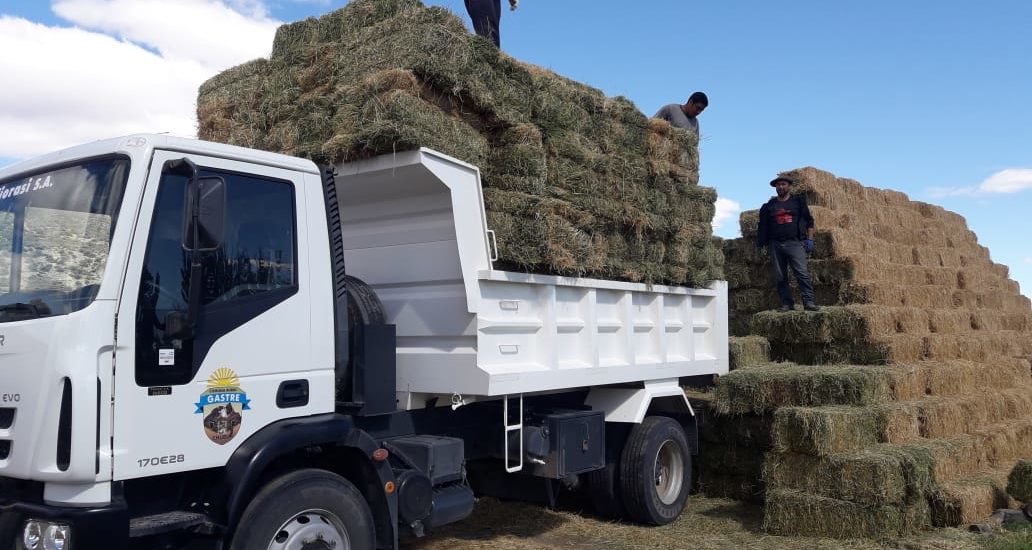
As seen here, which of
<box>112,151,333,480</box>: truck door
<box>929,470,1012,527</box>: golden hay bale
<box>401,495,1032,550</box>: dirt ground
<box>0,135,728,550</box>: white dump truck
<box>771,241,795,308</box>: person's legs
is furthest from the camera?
<box>771,241,795,308</box>: person's legs

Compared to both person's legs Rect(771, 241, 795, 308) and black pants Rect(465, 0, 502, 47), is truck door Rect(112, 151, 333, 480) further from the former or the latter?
person's legs Rect(771, 241, 795, 308)

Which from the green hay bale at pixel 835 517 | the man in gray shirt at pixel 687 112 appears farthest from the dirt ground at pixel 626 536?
the man in gray shirt at pixel 687 112

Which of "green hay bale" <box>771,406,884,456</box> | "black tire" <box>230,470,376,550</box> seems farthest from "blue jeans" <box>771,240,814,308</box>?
"black tire" <box>230,470,376,550</box>

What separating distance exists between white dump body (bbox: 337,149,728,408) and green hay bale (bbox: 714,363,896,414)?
2634 mm

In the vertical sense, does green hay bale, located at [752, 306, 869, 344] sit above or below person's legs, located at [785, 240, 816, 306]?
below

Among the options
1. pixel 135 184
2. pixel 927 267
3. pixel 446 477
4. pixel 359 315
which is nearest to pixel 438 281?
pixel 359 315

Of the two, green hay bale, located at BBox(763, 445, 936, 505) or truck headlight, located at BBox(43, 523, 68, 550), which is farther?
green hay bale, located at BBox(763, 445, 936, 505)

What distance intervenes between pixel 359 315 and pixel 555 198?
6.74ft

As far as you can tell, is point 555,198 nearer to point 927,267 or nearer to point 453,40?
point 453,40

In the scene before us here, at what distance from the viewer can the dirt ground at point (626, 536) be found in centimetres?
746

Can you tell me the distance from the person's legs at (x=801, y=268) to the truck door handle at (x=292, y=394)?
26.1ft

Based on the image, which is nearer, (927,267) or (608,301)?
(608,301)

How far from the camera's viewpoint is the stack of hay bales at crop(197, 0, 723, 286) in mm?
5969

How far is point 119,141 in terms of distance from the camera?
4477 mm
